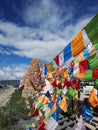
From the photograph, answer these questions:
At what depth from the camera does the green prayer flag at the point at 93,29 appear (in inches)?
313

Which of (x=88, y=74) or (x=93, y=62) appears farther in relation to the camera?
(x=88, y=74)

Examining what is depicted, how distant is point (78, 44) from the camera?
32.3 ft

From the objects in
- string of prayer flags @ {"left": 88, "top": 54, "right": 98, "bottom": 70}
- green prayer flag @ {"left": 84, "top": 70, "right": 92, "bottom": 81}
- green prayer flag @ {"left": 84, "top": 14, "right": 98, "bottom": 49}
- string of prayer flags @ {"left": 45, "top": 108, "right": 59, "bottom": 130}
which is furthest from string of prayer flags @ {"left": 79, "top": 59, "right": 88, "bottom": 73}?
string of prayer flags @ {"left": 45, "top": 108, "right": 59, "bottom": 130}

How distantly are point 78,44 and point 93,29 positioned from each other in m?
1.72

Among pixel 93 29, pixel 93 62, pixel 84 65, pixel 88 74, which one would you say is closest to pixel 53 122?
pixel 88 74

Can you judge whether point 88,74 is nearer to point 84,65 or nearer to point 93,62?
point 84,65

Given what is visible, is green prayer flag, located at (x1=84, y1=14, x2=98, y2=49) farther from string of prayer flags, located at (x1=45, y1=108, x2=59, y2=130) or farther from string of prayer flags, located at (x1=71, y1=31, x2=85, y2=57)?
string of prayer flags, located at (x1=45, y1=108, x2=59, y2=130)

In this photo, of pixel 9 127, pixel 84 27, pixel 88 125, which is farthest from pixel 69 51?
pixel 9 127

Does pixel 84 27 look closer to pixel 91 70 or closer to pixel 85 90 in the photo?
pixel 91 70

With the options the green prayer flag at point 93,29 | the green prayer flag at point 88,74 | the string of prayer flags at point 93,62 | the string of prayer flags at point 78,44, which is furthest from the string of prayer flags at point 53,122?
the green prayer flag at point 93,29

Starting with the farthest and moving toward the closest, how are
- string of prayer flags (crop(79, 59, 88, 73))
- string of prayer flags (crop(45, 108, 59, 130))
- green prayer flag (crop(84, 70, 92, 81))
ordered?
string of prayer flags (crop(45, 108, 59, 130)) < string of prayer flags (crop(79, 59, 88, 73)) < green prayer flag (crop(84, 70, 92, 81))

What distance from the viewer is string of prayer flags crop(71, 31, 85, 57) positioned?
952 cm

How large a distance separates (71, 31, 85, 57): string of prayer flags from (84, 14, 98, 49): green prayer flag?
94cm

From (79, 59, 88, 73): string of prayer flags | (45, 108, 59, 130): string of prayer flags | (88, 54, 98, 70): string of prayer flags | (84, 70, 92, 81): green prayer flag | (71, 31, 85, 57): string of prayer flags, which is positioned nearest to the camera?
(88, 54, 98, 70): string of prayer flags
